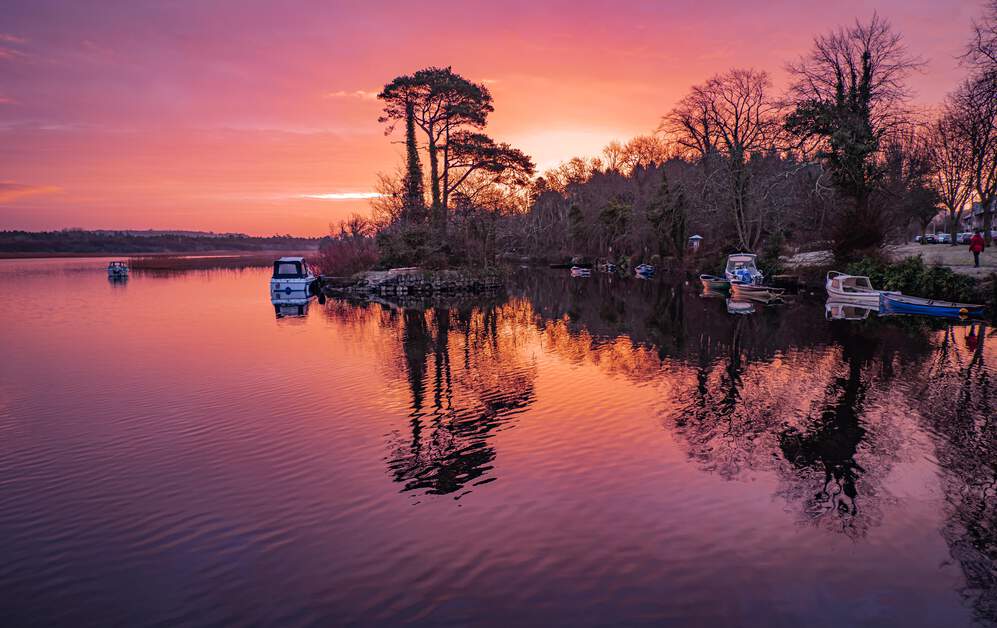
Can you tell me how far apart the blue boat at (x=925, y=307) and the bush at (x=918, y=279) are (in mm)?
2690

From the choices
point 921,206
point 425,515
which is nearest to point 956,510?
point 425,515

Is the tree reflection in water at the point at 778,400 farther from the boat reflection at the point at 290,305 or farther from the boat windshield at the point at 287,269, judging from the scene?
the boat windshield at the point at 287,269

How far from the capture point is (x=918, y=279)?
32.1 metres

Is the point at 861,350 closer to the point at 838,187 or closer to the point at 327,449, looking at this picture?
the point at 327,449

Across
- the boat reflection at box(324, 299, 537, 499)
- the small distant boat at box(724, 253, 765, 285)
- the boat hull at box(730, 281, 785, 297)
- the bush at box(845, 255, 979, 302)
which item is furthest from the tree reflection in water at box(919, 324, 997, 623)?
the small distant boat at box(724, 253, 765, 285)

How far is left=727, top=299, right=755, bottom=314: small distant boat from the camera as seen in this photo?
1230 inches

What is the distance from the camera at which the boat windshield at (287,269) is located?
44.7 m

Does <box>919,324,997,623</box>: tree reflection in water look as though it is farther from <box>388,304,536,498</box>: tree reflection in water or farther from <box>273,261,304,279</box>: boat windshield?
<box>273,261,304,279</box>: boat windshield

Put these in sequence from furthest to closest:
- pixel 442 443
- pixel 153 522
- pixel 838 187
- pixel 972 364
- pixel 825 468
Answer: pixel 838 187 → pixel 972 364 → pixel 442 443 → pixel 825 468 → pixel 153 522

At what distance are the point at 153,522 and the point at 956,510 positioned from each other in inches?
465

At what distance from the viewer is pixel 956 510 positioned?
8.00 meters

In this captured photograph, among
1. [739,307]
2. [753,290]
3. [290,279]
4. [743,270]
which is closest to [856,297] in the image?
[739,307]

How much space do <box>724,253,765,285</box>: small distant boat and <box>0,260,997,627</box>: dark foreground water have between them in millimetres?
20112

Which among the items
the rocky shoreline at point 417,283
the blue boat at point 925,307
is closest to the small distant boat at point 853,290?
the blue boat at point 925,307
